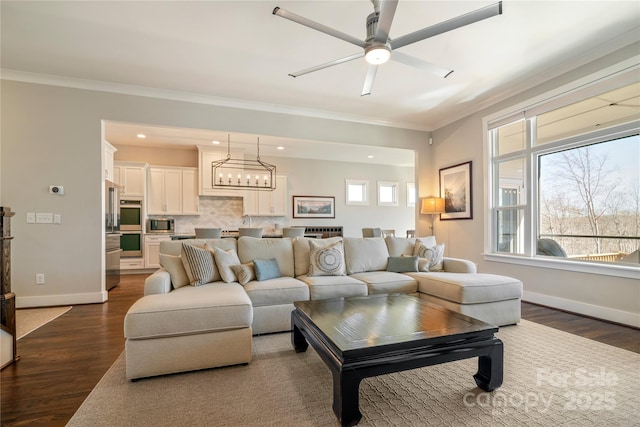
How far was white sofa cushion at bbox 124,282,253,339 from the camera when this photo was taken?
6.38 feet

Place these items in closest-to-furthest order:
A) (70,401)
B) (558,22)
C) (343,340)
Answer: (343,340) < (70,401) < (558,22)

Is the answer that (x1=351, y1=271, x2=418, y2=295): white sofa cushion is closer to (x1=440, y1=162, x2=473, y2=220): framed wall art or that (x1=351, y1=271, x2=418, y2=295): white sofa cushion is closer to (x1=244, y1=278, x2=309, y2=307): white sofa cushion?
(x1=244, y1=278, x2=309, y2=307): white sofa cushion

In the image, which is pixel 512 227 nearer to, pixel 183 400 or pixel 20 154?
pixel 183 400

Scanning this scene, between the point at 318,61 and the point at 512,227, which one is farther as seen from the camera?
the point at 512,227

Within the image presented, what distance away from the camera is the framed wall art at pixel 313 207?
7.61 m

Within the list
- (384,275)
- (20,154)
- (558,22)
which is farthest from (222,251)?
(558,22)

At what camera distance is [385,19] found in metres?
2.08

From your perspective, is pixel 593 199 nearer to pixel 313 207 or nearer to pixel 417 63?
pixel 417 63

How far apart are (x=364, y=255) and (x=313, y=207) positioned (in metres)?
4.20

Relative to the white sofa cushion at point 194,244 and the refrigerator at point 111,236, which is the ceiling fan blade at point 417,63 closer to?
the white sofa cushion at point 194,244

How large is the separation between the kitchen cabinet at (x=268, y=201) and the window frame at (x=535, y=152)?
443 cm

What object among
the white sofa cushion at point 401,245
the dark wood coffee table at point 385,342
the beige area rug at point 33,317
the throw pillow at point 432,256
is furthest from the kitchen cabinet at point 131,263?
the throw pillow at point 432,256

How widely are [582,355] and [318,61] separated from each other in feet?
12.2

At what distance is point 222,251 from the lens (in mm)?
3021
